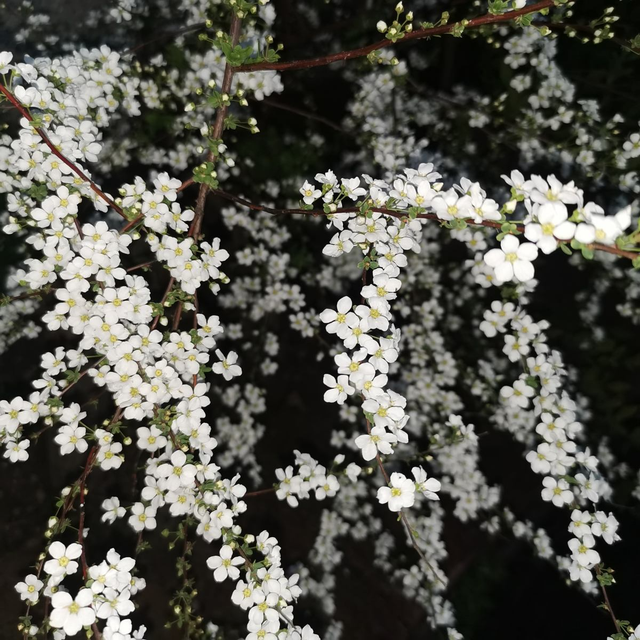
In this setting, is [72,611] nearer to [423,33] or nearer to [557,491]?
[557,491]

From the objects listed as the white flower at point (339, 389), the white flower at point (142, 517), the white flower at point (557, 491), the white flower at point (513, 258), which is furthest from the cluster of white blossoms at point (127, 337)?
the white flower at point (557, 491)

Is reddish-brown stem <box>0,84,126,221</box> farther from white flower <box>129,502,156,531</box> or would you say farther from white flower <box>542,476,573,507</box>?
white flower <box>542,476,573,507</box>

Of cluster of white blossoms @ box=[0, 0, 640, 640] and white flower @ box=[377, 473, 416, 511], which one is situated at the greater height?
cluster of white blossoms @ box=[0, 0, 640, 640]

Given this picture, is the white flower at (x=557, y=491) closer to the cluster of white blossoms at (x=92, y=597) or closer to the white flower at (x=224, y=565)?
the white flower at (x=224, y=565)

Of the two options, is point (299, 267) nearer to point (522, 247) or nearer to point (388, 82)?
point (388, 82)

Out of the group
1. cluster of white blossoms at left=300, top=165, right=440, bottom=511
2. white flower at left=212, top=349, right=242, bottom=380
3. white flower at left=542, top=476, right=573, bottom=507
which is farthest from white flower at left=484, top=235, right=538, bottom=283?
white flower at left=542, top=476, right=573, bottom=507
